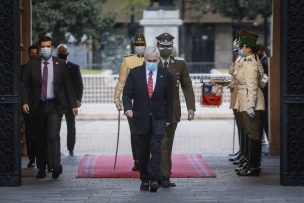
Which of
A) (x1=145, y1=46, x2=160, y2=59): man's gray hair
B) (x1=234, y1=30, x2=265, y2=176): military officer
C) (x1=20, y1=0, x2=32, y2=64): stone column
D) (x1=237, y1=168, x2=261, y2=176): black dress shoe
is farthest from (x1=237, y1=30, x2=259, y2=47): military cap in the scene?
(x1=20, y1=0, x2=32, y2=64): stone column

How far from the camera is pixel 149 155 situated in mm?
13328

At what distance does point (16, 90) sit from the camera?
44.1 feet

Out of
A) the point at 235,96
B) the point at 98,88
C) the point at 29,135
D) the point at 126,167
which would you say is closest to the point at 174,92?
the point at 235,96

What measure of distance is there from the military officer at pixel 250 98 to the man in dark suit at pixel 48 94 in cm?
248

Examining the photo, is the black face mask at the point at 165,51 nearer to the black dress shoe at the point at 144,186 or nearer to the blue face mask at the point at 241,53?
the blue face mask at the point at 241,53

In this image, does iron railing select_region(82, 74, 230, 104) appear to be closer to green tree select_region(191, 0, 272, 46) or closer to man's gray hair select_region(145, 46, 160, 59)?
green tree select_region(191, 0, 272, 46)

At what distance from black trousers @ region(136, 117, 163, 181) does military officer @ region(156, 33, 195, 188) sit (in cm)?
37

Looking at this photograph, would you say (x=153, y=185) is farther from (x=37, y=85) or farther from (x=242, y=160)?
(x=242, y=160)

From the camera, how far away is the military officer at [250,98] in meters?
14.6

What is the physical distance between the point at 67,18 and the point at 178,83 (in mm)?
27181

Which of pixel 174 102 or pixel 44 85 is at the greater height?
pixel 44 85

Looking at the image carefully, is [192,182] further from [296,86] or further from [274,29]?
[274,29]

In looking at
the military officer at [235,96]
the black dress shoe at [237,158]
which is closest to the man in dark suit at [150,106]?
the military officer at [235,96]

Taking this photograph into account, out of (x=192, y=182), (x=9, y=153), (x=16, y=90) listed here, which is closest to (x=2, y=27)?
(x=16, y=90)
